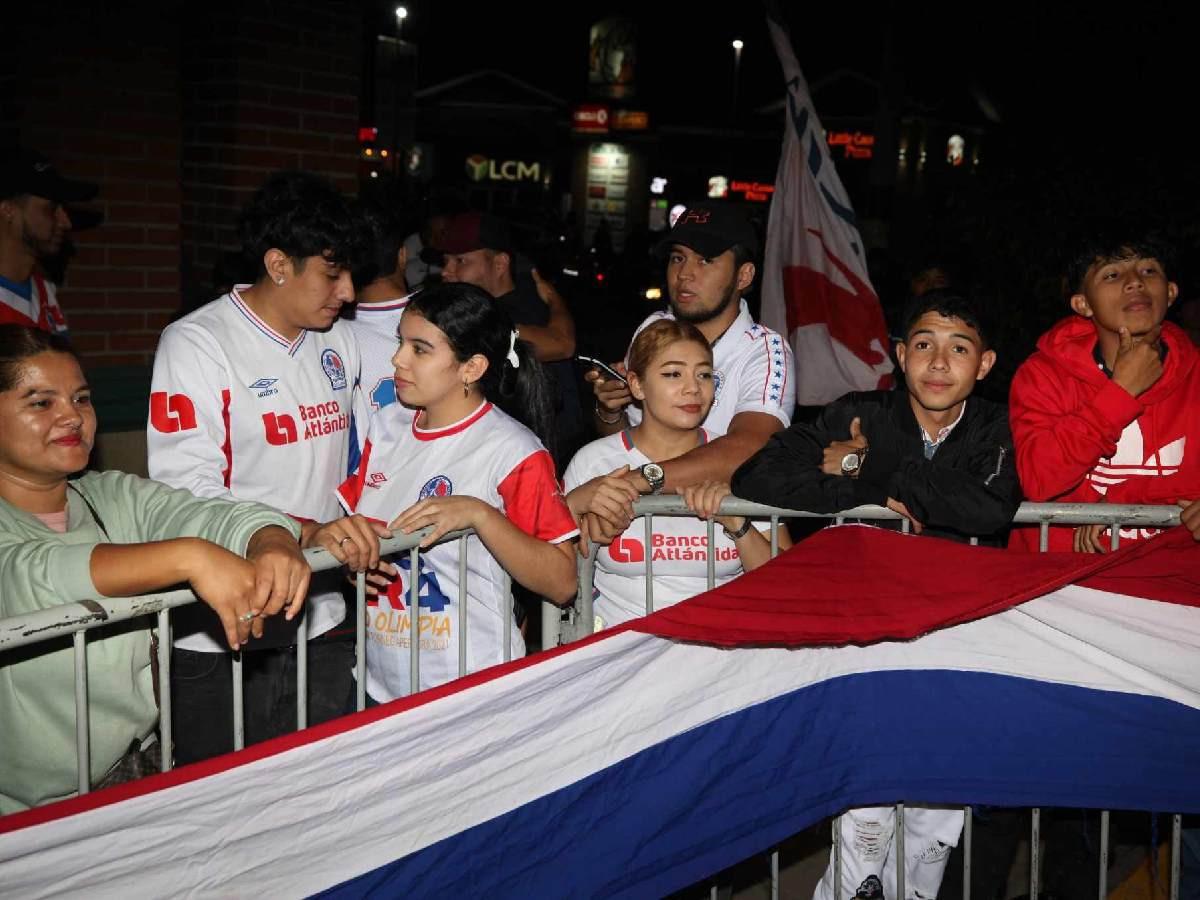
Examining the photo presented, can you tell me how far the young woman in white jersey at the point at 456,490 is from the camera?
379cm

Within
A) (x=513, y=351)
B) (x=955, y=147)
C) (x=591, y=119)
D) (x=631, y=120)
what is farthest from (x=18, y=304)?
(x=955, y=147)

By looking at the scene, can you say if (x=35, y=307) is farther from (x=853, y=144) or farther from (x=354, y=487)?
(x=853, y=144)

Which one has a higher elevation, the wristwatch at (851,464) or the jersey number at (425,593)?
the wristwatch at (851,464)

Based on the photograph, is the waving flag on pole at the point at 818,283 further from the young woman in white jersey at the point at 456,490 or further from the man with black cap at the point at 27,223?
the man with black cap at the point at 27,223

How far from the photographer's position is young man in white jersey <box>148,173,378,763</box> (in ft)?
12.9

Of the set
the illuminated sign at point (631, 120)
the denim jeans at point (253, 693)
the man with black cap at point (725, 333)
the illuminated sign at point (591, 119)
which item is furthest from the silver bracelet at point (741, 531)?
the illuminated sign at point (631, 120)

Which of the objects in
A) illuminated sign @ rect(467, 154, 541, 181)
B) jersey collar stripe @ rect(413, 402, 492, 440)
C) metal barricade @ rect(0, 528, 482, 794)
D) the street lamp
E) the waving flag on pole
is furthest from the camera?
illuminated sign @ rect(467, 154, 541, 181)

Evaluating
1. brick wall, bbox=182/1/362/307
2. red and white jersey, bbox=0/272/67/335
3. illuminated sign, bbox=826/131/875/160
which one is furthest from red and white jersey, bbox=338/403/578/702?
illuminated sign, bbox=826/131/875/160

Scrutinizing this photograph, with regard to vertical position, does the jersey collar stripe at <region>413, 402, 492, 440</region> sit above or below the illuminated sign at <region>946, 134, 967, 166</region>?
below

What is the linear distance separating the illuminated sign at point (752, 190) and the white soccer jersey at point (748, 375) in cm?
5345

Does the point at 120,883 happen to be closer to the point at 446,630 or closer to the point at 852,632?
the point at 446,630

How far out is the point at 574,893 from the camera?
315 centimetres

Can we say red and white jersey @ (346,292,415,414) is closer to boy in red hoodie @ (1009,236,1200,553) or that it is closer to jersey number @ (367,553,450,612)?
jersey number @ (367,553,450,612)

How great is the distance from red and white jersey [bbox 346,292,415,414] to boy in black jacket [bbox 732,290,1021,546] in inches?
63.5
